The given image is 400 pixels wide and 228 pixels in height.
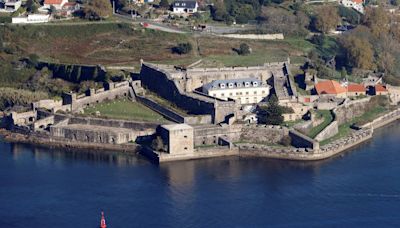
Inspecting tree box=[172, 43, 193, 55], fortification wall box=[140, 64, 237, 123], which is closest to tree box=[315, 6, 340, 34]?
tree box=[172, 43, 193, 55]

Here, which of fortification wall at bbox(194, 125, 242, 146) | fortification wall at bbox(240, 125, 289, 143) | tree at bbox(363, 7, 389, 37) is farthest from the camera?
tree at bbox(363, 7, 389, 37)

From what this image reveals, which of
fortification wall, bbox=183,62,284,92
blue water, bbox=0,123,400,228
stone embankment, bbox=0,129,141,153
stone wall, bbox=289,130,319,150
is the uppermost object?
fortification wall, bbox=183,62,284,92

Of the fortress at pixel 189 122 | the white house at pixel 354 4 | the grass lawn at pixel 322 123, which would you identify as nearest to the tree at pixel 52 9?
the fortress at pixel 189 122

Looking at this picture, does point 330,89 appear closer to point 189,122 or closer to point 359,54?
point 359,54

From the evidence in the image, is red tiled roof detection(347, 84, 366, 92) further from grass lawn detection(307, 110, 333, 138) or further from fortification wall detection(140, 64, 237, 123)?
fortification wall detection(140, 64, 237, 123)

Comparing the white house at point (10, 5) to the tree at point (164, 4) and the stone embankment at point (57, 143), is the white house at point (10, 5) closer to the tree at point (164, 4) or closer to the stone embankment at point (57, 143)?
the tree at point (164, 4)

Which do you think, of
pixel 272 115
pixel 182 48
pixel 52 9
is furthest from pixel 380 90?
pixel 52 9

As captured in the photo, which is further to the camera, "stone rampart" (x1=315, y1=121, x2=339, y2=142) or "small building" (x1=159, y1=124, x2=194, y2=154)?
"stone rampart" (x1=315, y1=121, x2=339, y2=142)
